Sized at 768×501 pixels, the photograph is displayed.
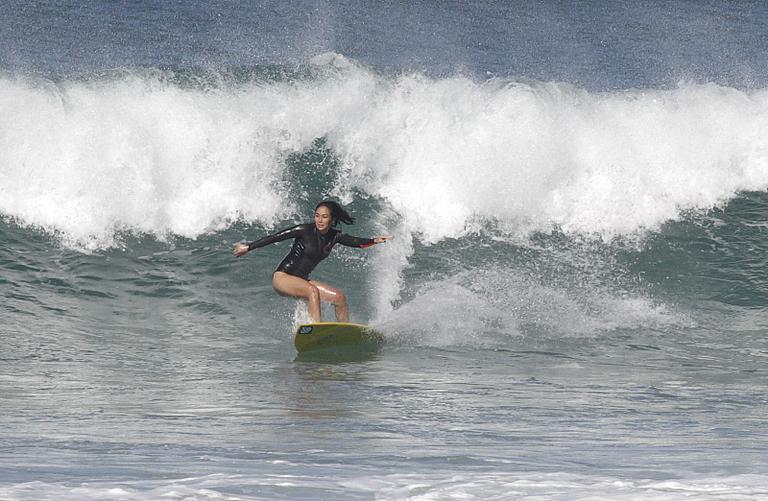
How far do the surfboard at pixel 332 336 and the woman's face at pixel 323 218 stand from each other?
42.4 inches

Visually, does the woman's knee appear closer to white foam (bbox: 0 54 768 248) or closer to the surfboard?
the surfboard

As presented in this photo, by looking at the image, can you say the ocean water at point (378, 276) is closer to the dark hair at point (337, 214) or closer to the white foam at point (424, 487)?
the white foam at point (424, 487)

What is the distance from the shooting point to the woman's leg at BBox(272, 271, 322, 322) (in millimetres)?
9070

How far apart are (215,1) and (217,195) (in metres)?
12.1

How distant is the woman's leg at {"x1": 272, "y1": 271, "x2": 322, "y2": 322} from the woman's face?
48cm

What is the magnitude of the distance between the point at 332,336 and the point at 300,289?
0.78 metres

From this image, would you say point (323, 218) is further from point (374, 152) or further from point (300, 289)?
point (374, 152)

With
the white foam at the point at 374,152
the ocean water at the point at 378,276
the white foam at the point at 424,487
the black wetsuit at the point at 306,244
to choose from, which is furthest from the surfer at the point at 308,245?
the white foam at the point at 424,487

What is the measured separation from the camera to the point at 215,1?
79.9 feet

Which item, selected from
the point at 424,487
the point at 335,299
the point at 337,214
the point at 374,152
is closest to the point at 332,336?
the point at 335,299

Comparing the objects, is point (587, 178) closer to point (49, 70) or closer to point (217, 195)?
point (217, 195)

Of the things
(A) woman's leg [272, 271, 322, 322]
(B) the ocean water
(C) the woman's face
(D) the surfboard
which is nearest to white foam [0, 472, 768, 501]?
(B) the ocean water

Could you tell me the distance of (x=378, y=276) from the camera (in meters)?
11.8

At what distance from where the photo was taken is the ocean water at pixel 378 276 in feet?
16.0
